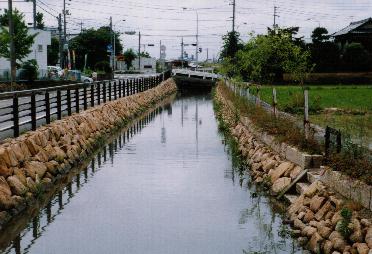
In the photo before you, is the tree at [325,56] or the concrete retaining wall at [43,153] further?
the tree at [325,56]

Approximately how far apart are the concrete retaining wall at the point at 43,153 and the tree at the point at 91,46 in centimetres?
6522

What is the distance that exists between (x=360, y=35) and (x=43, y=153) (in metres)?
43.5

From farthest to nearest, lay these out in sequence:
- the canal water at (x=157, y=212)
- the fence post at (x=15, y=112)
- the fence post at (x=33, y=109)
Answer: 1. the fence post at (x=33, y=109)
2. the fence post at (x=15, y=112)
3. the canal water at (x=157, y=212)

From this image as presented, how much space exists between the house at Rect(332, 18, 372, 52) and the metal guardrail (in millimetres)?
17539

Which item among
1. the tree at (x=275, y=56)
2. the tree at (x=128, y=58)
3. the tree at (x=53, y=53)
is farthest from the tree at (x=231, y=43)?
the tree at (x=128, y=58)

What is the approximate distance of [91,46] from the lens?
88.4 meters

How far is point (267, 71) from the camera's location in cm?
2792

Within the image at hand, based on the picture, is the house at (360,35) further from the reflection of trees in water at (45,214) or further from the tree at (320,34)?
the reflection of trees in water at (45,214)

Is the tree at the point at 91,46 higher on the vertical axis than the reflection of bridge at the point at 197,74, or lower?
higher

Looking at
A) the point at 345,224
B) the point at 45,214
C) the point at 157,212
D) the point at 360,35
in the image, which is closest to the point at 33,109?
the point at 45,214

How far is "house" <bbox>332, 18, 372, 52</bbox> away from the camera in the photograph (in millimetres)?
51594

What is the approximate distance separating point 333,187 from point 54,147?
26.9ft

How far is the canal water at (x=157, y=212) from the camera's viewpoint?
972cm

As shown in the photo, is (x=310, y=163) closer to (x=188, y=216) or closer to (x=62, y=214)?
(x=188, y=216)
